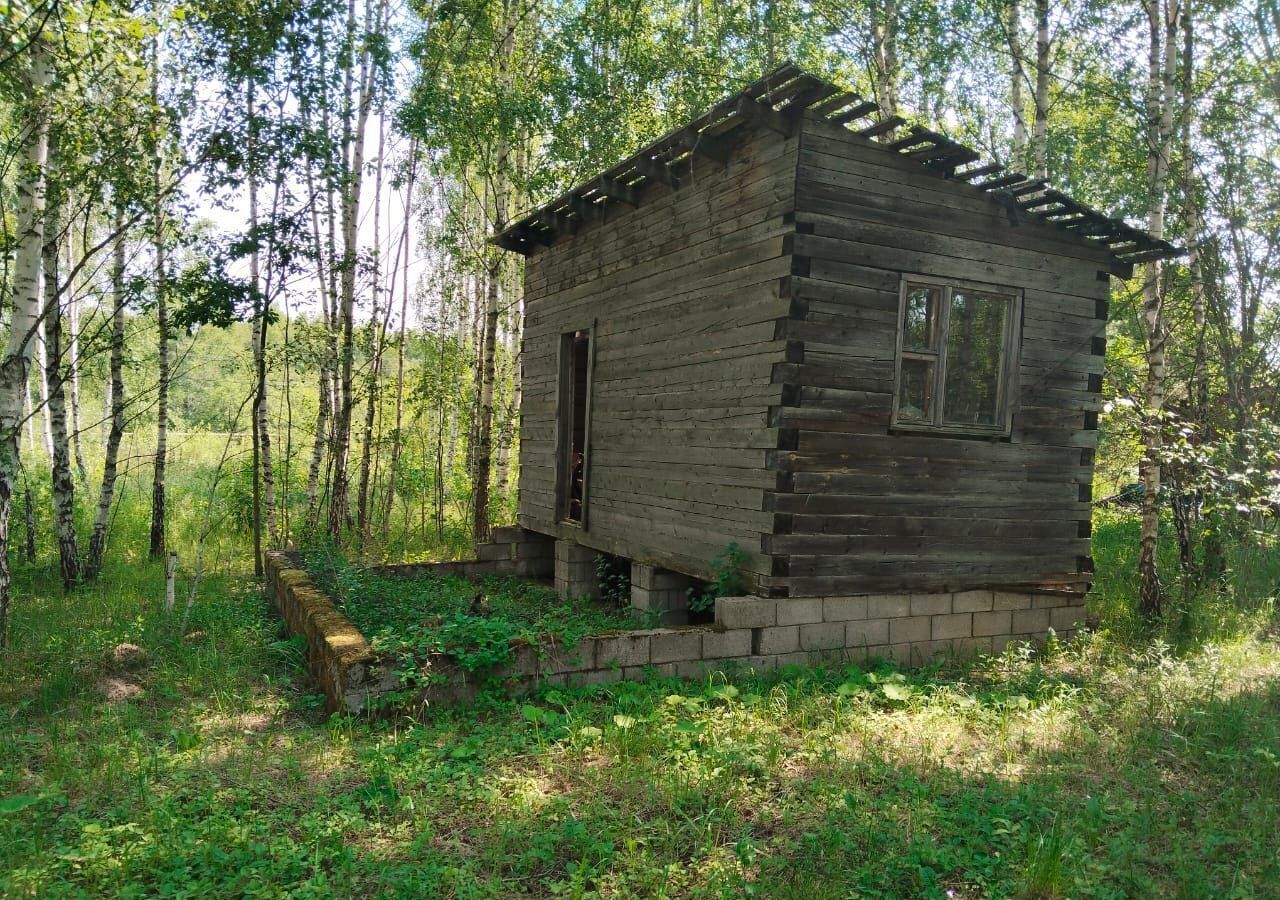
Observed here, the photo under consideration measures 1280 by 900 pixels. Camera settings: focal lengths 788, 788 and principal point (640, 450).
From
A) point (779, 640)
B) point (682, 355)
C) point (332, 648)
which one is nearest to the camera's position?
point (332, 648)

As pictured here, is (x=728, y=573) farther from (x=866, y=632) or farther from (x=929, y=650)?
(x=929, y=650)

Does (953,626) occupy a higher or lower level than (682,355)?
lower

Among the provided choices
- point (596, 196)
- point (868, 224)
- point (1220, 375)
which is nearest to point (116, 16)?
point (596, 196)

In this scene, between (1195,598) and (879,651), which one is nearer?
(879,651)

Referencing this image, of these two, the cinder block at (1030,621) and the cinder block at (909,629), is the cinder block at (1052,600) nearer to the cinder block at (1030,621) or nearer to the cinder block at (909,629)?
the cinder block at (1030,621)

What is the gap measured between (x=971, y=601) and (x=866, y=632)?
1.34 m

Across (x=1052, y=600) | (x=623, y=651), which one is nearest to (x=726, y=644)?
(x=623, y=651)

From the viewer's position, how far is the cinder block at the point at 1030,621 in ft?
27.2

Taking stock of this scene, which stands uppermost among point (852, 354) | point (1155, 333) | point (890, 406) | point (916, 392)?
point (1155, 333)

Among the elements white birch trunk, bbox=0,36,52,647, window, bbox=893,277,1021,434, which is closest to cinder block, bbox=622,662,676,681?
window, bbox=893,277,1021,434

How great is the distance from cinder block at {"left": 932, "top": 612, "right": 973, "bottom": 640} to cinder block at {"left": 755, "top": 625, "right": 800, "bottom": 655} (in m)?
1.67

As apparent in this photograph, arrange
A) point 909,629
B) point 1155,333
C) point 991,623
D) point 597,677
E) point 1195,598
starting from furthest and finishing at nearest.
→ 1. point 1195,598
2. point 1155,333
3. point 991,623
4. point 909,629
5. point 597,677

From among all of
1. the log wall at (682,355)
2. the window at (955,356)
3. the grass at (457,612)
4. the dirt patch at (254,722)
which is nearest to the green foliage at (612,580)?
the grass at (457,612)

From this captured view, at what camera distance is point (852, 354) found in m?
7.26
